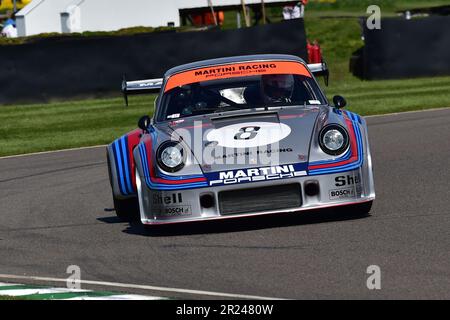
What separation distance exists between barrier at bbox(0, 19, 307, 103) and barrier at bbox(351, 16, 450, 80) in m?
2.24

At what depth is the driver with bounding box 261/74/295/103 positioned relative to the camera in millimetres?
9258

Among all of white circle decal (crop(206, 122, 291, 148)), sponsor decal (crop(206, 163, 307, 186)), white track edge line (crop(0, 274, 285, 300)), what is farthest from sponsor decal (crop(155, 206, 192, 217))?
white track edge line (crop(0, 274, 285, 300))

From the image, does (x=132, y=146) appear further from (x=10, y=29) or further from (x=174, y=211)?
(x=10, y=29)

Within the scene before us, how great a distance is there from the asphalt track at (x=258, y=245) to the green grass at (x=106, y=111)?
6029mm

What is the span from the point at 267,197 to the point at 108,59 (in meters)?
14.7

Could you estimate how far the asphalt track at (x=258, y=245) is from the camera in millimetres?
6281

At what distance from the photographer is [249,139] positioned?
8.12m

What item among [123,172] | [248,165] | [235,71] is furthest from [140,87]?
[248,165]

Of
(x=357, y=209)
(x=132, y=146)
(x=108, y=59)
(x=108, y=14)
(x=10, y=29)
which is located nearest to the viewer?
(x=357, y=209)

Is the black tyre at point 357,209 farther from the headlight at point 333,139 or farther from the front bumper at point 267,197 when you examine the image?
the headlight at point 333,139

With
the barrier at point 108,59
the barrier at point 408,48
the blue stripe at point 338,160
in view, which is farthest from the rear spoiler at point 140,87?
the barrier at point 408,48

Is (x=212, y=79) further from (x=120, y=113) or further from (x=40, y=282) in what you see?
(x=120, y=113)
